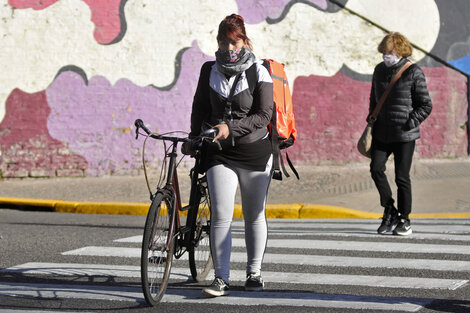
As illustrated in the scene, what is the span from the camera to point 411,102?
27.9 ft

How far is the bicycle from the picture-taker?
5438mm

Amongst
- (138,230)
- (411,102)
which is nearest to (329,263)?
(411,102)

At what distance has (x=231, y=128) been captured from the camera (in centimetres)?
560

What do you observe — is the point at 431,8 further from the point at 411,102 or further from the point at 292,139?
the point at 292,139

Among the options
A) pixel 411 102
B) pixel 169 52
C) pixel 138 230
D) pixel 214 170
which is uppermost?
pixel 169 52

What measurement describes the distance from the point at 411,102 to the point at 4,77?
9.18 meters

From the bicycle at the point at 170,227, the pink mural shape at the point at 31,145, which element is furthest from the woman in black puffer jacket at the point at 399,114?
the pink mural shape at the point at 31,145

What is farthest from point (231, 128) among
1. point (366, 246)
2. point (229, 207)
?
point (366, 246)

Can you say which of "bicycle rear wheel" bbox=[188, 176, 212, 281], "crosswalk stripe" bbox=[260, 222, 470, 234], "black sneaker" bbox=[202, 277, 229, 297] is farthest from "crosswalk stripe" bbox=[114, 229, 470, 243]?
"black sneaker" bbox=[202, 277, 229, 297]

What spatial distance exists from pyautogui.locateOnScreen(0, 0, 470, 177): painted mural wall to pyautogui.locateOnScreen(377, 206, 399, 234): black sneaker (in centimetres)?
693

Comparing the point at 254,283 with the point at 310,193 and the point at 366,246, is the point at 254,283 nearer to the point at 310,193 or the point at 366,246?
the point at 366,246

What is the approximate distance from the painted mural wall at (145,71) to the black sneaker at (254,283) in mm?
9773

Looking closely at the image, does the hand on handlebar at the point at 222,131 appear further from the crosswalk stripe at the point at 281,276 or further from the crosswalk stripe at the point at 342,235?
the crosswalk stripe at the point at 342,235

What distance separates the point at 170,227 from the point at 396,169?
3507 mm
